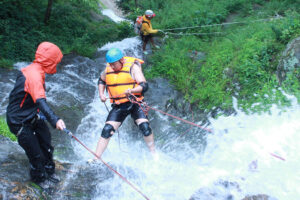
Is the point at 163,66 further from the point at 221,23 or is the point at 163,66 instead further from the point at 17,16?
the point at 17,16

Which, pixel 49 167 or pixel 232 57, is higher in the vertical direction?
pixel 232 57

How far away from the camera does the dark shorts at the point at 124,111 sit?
4.23 m

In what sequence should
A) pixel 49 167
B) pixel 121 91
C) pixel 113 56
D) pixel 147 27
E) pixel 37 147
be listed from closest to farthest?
pixel 37 147, pixel 49 167, pixel 113 56, pixel 121 91, pixel 147 27

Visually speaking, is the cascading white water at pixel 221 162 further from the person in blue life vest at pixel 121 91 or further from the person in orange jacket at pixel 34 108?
the person in orange jacket at pixel 34 108

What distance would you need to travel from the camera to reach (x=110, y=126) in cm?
413

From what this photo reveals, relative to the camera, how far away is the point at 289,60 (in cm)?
554

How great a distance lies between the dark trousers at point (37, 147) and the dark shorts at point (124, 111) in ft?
3.67

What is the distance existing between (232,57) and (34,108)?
213 inches

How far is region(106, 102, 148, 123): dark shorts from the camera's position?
423 cm

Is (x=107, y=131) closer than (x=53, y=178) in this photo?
No

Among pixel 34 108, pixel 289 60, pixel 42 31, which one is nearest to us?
pixel 34 108

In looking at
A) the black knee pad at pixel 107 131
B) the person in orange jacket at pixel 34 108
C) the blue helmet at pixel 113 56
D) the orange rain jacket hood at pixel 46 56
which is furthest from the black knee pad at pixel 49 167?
the blue helmet at pixel 113 56

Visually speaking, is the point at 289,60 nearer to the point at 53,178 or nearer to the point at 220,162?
the point at 220,162

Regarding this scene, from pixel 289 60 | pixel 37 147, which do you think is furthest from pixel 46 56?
pixel 289 60
